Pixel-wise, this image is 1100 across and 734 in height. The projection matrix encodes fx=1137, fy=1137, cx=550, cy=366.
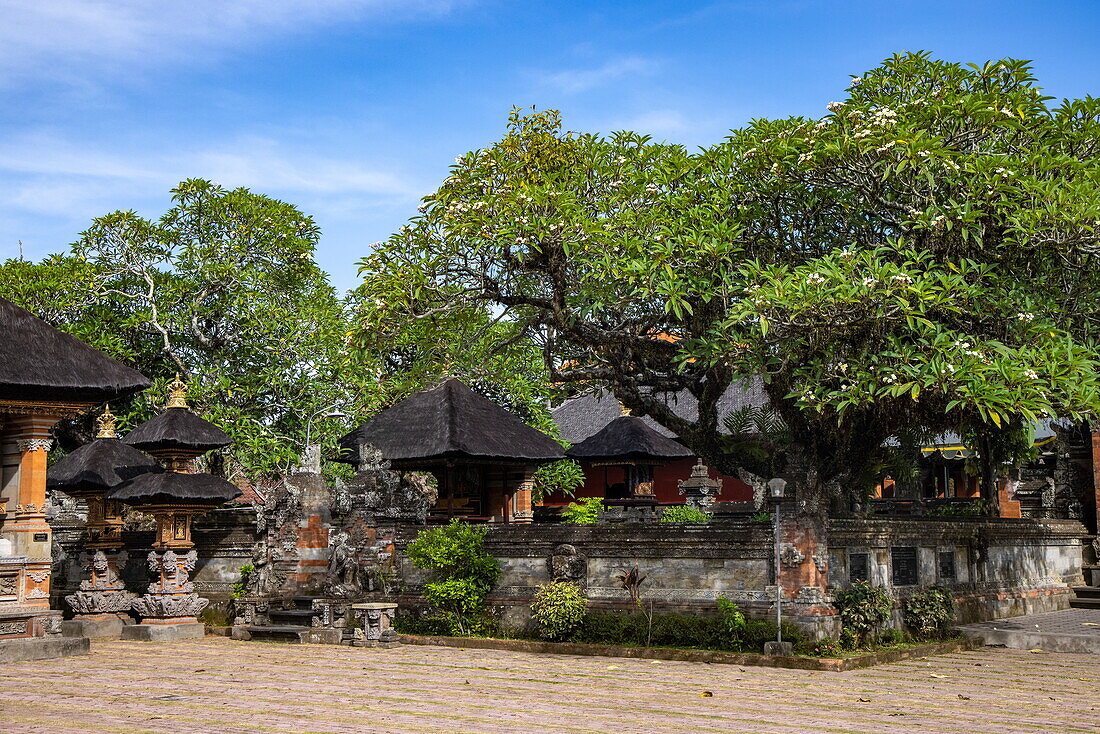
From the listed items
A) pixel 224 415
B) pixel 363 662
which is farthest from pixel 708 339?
pixel 224 415

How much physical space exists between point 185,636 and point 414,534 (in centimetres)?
497

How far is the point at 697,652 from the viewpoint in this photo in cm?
1642

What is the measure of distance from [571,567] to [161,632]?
27.1 feet

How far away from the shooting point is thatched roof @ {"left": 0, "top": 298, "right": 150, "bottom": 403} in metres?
17.4

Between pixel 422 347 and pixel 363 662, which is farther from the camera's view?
pixel 422 347

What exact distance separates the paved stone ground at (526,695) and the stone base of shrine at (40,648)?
0.38 m

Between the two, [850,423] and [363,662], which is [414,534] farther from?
[850,423]

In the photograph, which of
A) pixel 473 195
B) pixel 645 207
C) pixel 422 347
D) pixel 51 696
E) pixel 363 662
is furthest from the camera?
pixel 422 347

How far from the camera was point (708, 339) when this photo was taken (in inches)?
754

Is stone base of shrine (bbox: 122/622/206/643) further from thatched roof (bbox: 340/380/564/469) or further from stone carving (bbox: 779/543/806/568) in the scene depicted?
stone carving (bbox: 779/543/806/568)

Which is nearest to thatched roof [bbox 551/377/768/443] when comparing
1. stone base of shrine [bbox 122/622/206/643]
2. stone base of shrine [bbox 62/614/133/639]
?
stone base of shrine [bbox 122/622/206/643]

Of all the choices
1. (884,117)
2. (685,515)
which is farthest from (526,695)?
(685,515)

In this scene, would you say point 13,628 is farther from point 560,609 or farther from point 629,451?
point 629,451

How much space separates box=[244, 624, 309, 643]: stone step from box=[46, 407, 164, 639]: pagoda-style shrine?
3.36 m
